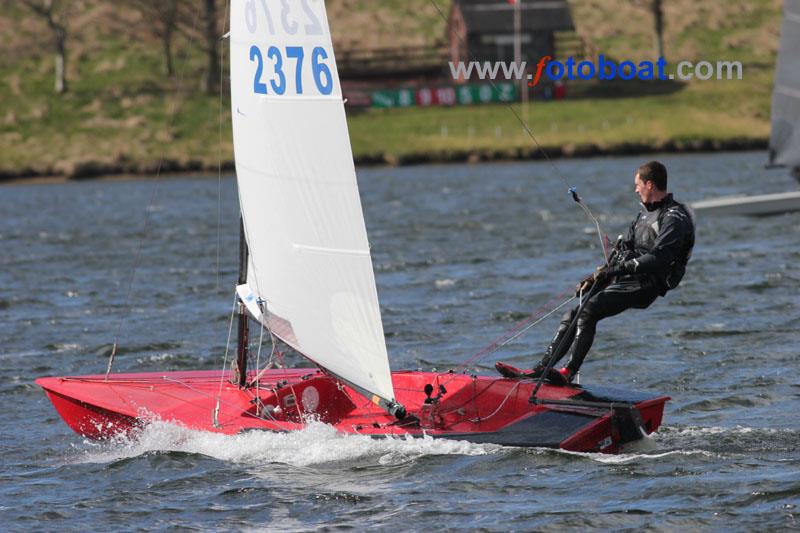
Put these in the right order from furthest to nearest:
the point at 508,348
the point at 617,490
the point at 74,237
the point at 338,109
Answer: the point at 74,237
the point at 508,348
the point at 338,109
the point at 617,490

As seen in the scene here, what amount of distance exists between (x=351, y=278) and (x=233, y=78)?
217cm

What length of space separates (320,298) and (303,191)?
3.32 feet

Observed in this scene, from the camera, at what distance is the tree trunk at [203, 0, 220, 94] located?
69.6 m

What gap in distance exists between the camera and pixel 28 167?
5988cm

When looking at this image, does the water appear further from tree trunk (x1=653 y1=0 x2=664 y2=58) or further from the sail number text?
tree trunk (x1=653 y1=0 x2=664 y2=58)

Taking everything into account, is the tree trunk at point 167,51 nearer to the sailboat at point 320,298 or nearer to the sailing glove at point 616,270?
the sailboat at point 320,298

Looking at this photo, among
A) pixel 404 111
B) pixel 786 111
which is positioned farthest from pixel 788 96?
pixel 404 111

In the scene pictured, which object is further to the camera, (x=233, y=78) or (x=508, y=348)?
(x=508, y=348)

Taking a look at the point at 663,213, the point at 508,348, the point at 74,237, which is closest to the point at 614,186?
the point at 74,237

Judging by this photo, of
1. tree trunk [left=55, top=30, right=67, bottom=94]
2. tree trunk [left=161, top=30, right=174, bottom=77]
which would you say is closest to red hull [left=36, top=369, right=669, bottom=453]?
tree trunk [left=55, top=30, right=67, bottom=94]

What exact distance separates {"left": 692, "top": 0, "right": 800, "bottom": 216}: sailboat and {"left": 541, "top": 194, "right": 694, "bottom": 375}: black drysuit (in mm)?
11008

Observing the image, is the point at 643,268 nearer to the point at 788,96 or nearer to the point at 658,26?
the point at 788,96

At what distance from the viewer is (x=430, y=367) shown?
55.1 ft

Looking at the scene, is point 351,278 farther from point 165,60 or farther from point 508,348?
point 165,60
